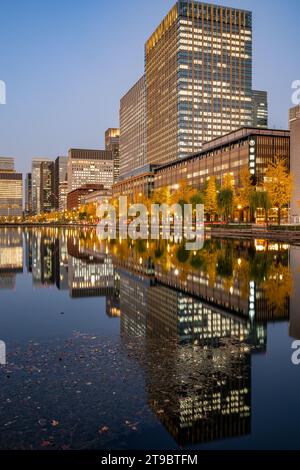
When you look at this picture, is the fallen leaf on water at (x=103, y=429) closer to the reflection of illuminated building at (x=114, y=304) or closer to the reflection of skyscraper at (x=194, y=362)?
the reflection of skyscraper at (x=194, y=362)

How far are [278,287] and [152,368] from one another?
559 inches

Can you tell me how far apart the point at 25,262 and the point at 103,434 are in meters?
34.1

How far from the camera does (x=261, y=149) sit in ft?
432

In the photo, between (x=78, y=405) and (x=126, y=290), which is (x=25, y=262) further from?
(x=78, y=405)

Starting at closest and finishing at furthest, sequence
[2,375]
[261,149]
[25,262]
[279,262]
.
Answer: [2,375]
[279,262]
[25,262]
[261,149]

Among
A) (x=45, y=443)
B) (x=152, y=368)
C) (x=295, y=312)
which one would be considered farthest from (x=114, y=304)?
(x=45, y=443)

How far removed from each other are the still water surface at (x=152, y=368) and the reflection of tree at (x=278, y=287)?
0.09m

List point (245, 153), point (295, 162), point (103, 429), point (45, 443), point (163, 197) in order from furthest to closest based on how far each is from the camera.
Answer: point (163, 197) < point (245, 153) < point (295, 162) < point (103, 429) < point (45, 443)

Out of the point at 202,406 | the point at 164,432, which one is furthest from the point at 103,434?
the point at 202,406

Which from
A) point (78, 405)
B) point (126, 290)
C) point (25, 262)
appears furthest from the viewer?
point (25, 262)

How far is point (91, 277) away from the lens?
28.9m

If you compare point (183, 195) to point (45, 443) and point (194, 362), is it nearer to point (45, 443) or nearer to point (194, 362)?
point (194, 362)

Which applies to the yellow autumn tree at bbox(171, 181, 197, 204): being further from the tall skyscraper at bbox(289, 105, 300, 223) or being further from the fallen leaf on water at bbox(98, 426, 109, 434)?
the fallen leaf on water at bbox(98, 426, 109, 434)

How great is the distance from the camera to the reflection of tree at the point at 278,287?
62.4ft
